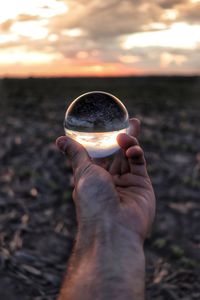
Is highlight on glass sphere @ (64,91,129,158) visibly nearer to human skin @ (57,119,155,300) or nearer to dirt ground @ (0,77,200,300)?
human skin @ (57,119,155,300)

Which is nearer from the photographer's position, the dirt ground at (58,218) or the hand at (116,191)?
the hand at (116,191)

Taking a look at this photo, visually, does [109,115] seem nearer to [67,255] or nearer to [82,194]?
[82,194]

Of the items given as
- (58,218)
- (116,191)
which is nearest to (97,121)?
(116,191)

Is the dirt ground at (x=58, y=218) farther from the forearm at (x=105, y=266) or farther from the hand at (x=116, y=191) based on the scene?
the forearm at (x=105, y=266)

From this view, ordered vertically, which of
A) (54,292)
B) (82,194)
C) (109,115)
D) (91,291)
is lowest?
(54,292)

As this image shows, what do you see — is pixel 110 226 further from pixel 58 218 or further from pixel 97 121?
pixel 58 218

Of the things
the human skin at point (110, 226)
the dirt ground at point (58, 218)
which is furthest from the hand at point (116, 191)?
the dirt ground at point (58, 218)

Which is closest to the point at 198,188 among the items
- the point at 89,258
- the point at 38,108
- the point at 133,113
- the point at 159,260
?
the point at 159,260
